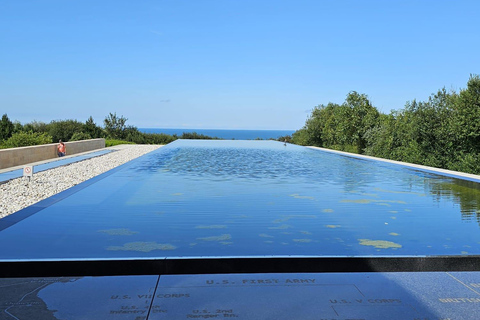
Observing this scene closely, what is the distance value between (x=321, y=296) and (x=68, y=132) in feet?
90.1

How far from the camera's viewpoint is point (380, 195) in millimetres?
7500

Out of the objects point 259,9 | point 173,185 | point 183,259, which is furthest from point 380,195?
point 259,9

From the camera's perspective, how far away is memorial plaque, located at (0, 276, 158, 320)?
8.42 feet

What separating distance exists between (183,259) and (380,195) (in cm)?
503

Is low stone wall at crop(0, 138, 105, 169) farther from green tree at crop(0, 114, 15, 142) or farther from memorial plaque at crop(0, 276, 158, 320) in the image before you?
memorial plaque at crop(0, 276, 158, 320)

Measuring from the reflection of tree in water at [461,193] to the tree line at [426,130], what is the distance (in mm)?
4729

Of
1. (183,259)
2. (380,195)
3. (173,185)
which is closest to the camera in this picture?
(183,259)

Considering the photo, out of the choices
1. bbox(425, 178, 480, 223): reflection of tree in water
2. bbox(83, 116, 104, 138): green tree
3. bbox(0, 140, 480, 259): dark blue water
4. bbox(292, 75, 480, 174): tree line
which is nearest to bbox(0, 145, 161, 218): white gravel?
bbox(0, 140, 480, 259): dark blue water

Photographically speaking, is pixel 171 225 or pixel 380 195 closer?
pixel 171 225

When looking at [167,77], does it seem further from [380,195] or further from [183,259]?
[183,259]

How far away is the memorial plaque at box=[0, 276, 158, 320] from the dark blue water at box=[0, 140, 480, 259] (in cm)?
65

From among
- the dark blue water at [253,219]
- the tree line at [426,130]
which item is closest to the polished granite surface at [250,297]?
the dark blue water at [253,219]

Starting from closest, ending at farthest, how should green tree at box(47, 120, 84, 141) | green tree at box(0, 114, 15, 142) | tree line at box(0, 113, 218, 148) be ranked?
tree line at box(0, 113, 218, 148)
green tree at box(0, 114, 15, 142)
green tree at box(47, 120, 84, 141)

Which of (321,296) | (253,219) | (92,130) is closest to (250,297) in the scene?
(321,296)
